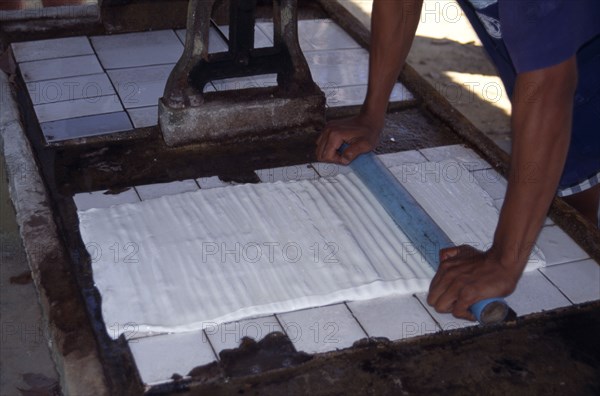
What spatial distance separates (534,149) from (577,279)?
26.1 inches

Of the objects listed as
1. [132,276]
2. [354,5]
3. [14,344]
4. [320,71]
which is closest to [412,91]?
[320,71]

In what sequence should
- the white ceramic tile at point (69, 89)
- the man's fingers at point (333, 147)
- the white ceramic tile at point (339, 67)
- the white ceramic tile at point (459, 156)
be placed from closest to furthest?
the man's fingers at point (333, 147), the white ceramic tile at point (459, 156), the white ceramic tile at point (69, 89), the white ceramic tile at point (339, 67)

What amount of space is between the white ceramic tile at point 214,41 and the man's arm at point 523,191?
6.36 ft

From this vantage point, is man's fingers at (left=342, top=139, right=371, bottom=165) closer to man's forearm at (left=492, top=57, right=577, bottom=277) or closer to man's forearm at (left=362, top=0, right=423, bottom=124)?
man's forearm at (left=362, top=0, right=423, bottom=124)

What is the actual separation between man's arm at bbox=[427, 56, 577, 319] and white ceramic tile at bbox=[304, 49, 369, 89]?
1510 mm

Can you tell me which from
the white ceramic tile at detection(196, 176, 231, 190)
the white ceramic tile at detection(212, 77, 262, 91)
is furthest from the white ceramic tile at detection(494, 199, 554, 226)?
the white ceramic tile at detection(212, 77, 262, 91)

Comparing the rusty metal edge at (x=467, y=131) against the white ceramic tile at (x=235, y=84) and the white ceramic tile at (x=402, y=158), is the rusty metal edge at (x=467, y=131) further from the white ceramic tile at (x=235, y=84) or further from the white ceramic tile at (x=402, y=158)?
the white ceramic tile at (x=235, y=84)

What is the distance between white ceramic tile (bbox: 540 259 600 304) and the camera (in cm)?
250

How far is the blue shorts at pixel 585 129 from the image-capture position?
2705 millimetres

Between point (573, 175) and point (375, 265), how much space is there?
932mm

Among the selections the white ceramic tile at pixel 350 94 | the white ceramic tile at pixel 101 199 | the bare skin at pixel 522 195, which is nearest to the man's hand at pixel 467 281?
the bare skin at pixel 522 195

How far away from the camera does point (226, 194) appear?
2.80m

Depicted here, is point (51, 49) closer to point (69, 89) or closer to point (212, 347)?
point (69, 89)

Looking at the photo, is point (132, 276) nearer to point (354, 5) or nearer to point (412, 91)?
point (412, 91)
